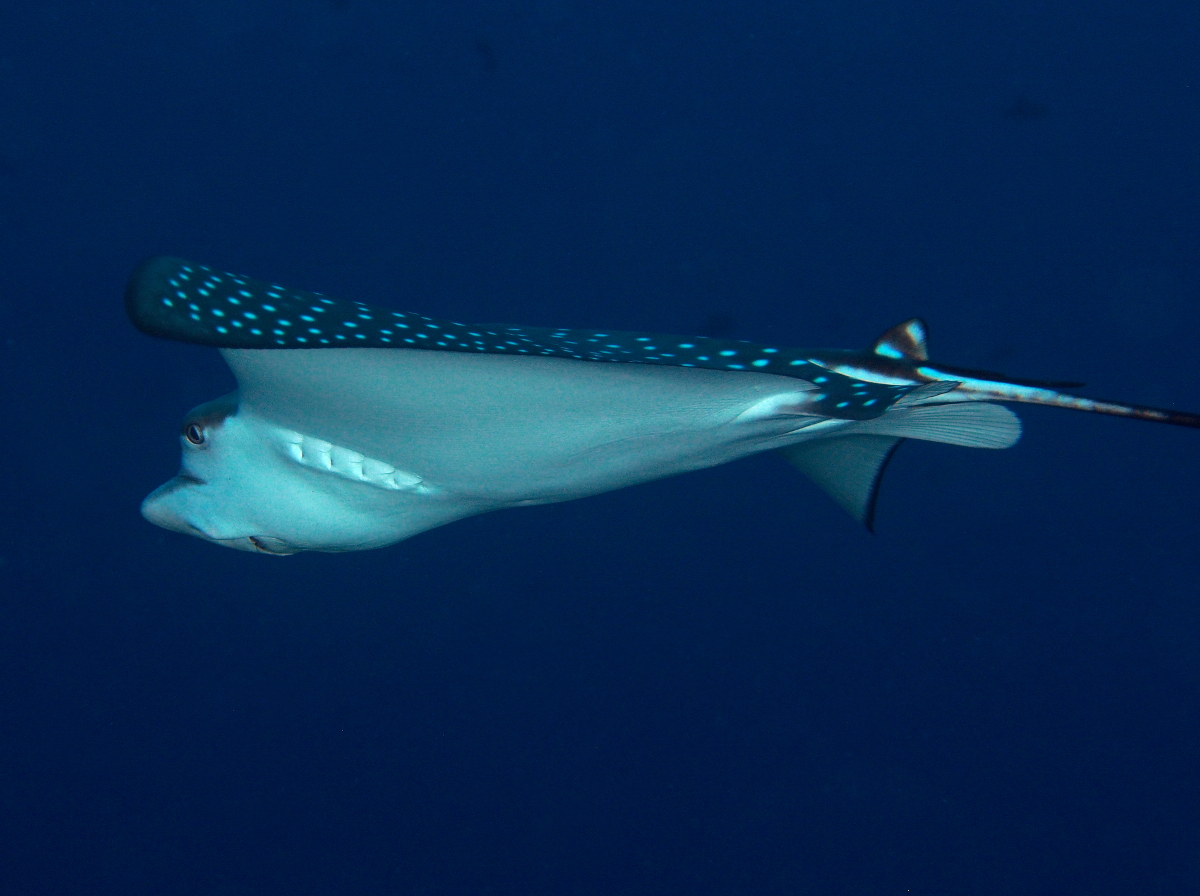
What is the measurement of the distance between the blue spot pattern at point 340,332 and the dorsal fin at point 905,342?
0.91ft

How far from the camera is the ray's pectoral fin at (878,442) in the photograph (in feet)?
6.42

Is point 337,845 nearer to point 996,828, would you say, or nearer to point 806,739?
point 806,739

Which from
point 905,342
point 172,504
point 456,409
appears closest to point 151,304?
point 456,409

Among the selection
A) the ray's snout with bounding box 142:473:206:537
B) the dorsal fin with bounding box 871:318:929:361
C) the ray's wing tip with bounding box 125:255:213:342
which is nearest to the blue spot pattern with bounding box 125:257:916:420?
the ray's wing tip with bounding box 125:255:213:342

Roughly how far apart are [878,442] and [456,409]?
143 cm

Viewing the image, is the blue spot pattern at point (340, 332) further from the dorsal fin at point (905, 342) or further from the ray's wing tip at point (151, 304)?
the dorsal fin at point (905, 342)

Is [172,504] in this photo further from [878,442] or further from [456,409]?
[878,442]

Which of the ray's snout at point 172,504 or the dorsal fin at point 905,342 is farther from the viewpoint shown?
the dorsal fin at point 905,342

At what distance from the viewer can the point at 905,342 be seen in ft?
6.62

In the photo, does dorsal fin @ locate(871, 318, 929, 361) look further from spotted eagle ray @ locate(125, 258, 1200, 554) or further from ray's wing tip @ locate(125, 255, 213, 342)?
ray's wing tip @ locate(125, 255, 213, 342)

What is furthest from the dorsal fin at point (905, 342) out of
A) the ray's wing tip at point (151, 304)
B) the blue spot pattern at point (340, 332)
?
the ray's wing tip at point (151, 304)

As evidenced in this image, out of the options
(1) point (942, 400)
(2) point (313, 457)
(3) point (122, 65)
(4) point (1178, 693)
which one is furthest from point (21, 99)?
(4) point (1178, 693)

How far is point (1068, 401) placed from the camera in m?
1.66

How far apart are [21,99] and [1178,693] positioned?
336 inches
